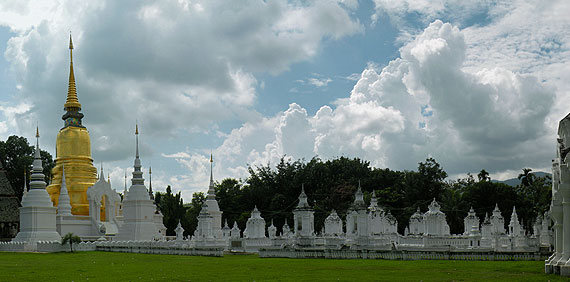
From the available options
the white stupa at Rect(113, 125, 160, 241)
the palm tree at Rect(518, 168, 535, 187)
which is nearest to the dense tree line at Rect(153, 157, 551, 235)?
the palm tree at Rect(518, 168, 535, 187)

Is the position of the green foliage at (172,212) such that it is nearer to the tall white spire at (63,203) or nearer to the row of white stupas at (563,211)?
the tall white spire at (63,203)

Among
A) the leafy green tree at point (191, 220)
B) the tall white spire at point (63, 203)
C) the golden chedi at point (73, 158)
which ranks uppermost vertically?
the golden chedi at point (73, 158)

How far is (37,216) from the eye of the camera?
46562 mm

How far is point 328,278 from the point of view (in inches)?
744

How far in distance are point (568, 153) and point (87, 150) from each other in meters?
49.4

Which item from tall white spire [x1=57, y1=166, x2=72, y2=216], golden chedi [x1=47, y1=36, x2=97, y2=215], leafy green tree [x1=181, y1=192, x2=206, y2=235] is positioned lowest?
leafy green tree [x1=181, y1=192, x2=206, y2=235]

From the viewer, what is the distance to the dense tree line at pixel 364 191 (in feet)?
221

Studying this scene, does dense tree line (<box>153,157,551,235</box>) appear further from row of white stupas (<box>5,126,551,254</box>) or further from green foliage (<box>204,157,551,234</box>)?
row of white stupas (<box>5,126,551,254</box>)

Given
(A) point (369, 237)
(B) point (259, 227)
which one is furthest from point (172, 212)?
(A) point (369, 237)

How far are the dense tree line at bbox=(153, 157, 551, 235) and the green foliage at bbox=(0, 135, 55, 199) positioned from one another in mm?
15369

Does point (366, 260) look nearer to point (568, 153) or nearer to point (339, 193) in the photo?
point (568, 153)

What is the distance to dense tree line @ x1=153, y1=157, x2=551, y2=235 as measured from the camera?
67.4m

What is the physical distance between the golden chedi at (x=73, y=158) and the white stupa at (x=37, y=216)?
7.85 m

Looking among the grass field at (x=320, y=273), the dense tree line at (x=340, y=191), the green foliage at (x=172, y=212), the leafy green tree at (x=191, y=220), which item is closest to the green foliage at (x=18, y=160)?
the dense tree line at (x=340, y=191)
